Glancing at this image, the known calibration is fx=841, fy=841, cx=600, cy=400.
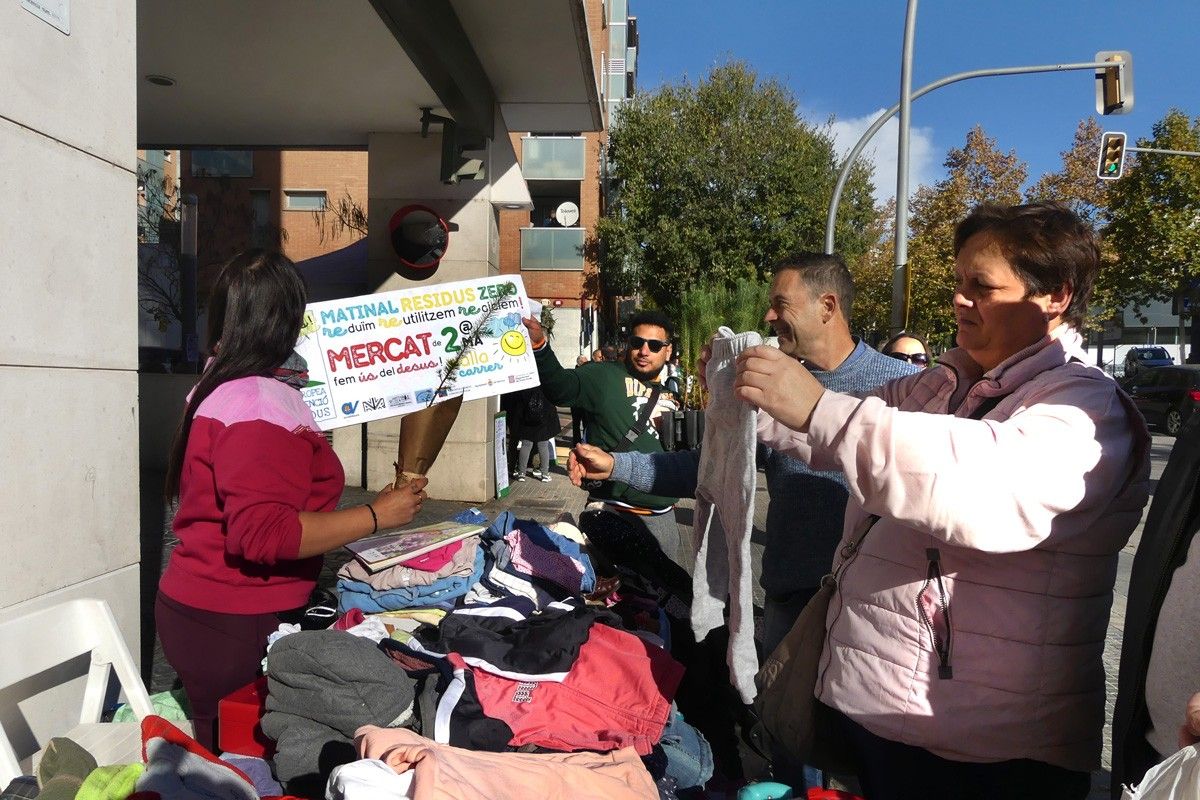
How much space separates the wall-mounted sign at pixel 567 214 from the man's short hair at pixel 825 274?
86.3 ft

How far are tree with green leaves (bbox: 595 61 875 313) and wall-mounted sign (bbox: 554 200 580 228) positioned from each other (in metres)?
1.51

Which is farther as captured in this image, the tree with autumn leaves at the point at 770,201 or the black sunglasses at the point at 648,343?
the tree with autumn leaves at the point at 770,201

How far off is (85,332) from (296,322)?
1.67 feet

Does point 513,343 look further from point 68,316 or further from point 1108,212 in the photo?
point 1108,212

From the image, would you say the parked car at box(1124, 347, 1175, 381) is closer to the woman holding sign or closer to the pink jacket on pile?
the pink jacket on pile

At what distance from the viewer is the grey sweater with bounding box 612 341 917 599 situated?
2.75 metres

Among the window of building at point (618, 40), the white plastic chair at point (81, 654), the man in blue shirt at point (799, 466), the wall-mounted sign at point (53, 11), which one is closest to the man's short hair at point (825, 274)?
the man in blue shirt at point (799, 466)

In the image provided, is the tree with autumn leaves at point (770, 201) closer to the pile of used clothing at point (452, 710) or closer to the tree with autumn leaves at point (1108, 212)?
the tree with autumn leaves at point (1108, 212)

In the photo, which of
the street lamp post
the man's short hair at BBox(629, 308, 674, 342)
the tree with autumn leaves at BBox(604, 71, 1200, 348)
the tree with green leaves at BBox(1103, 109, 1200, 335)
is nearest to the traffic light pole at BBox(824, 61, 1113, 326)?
the street lamp post

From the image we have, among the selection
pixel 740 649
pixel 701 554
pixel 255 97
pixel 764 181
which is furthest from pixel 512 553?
pixel 764 181

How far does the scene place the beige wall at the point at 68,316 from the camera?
1.90 metres

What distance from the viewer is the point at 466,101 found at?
7723 mm

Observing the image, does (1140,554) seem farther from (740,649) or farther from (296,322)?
(296,322)

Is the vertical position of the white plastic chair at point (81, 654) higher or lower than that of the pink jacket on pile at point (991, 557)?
lower
